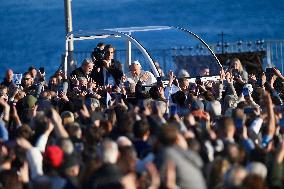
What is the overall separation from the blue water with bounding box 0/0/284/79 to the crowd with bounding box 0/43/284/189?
133 feet

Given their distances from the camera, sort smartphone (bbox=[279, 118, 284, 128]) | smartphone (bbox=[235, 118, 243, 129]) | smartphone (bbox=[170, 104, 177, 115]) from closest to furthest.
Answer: smartphone (bbox=[235, 118, 243, 129]) < smartphone (bbox=[279, 118, 284, 128]) < smartphone (bbox=[170, 104, 177, 115])

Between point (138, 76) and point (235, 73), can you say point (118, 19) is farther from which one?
point (235, 73)

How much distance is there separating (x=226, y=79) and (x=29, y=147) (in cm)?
813

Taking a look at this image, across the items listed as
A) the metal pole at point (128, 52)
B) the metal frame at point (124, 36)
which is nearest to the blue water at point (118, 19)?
the metal frame at point (124, 36)

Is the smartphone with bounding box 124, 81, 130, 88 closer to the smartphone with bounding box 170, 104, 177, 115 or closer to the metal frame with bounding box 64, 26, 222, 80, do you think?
the metal frame with bounding box 64, 26, 222, 80

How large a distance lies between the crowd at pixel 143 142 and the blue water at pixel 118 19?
4041 centimetres

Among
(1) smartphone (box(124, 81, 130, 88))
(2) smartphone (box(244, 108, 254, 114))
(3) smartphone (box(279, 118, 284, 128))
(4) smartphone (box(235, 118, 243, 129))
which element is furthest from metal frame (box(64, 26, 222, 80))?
(4) smartphone (box(235, 118, 243, 129))

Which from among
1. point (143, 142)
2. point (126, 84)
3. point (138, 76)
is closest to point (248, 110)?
point (143, 142)

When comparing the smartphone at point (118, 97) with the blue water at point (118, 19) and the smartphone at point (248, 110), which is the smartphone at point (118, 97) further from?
the blue water at point (118, 19)

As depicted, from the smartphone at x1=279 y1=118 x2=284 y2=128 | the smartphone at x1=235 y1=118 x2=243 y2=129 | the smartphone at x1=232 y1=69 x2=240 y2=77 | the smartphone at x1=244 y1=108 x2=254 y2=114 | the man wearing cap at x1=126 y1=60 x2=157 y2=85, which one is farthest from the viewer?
the man wearing cap at x1=126 y1=60 x2=157 y2=85

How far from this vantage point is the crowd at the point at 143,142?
11070 mm

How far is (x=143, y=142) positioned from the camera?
13211mm

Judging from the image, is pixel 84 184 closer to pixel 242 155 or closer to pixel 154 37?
pixel 242 155

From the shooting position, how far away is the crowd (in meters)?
11.1
